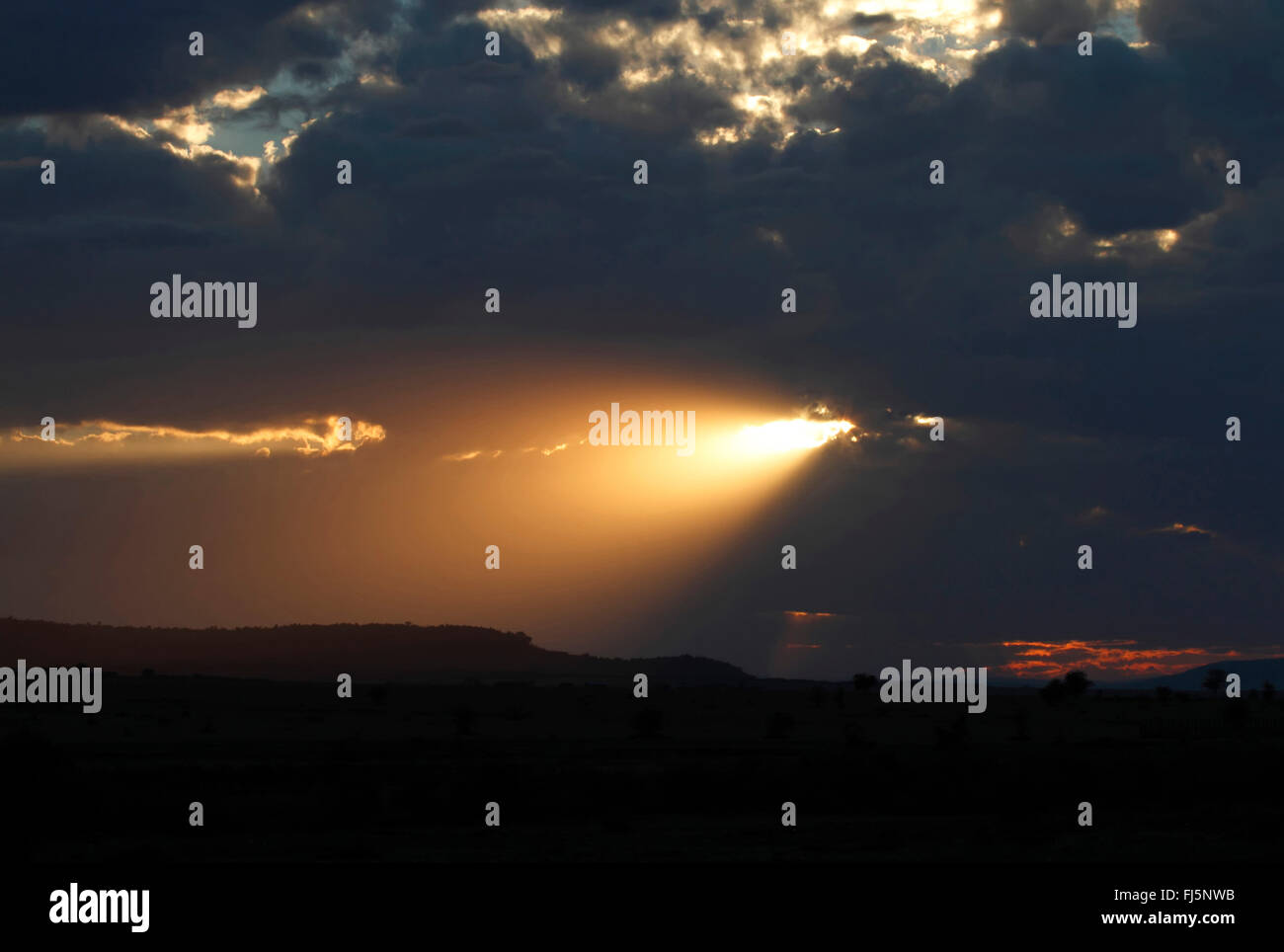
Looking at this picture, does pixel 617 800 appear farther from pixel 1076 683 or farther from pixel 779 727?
pixel 1076 683

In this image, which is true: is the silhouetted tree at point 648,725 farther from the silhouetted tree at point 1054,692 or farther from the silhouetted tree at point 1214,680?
the silhouetted tree at point 1214,680

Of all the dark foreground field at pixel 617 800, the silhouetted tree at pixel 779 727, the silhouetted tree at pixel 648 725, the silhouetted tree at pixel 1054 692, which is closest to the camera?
the dark foreground field at pixel 617 800

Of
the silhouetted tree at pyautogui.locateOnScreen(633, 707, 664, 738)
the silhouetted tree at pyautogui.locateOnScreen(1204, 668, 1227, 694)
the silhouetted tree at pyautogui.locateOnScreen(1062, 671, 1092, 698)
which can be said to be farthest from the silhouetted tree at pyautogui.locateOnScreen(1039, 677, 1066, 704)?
the silhouetted tree at pyautogui.locateOnScreen(633, 707, 664, 738)

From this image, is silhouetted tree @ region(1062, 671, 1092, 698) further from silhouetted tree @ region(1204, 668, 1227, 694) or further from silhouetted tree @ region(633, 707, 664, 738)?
silhouetted tree @ region(633, 707, 664, 738)

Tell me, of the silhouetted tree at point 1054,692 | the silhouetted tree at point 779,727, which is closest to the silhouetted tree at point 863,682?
the silhouetted tree at point 1054,692

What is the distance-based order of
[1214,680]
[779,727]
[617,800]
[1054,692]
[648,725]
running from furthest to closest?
[1214,680] → [1054,692] → [779,727] → [648,725] → [617,800]

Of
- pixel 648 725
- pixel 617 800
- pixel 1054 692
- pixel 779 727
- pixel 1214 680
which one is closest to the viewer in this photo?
pixel 617 800

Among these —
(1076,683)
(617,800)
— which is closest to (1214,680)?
(1076,683)

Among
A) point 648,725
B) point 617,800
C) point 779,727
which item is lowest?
point 617,800

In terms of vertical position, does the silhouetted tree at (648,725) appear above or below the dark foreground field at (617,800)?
above
